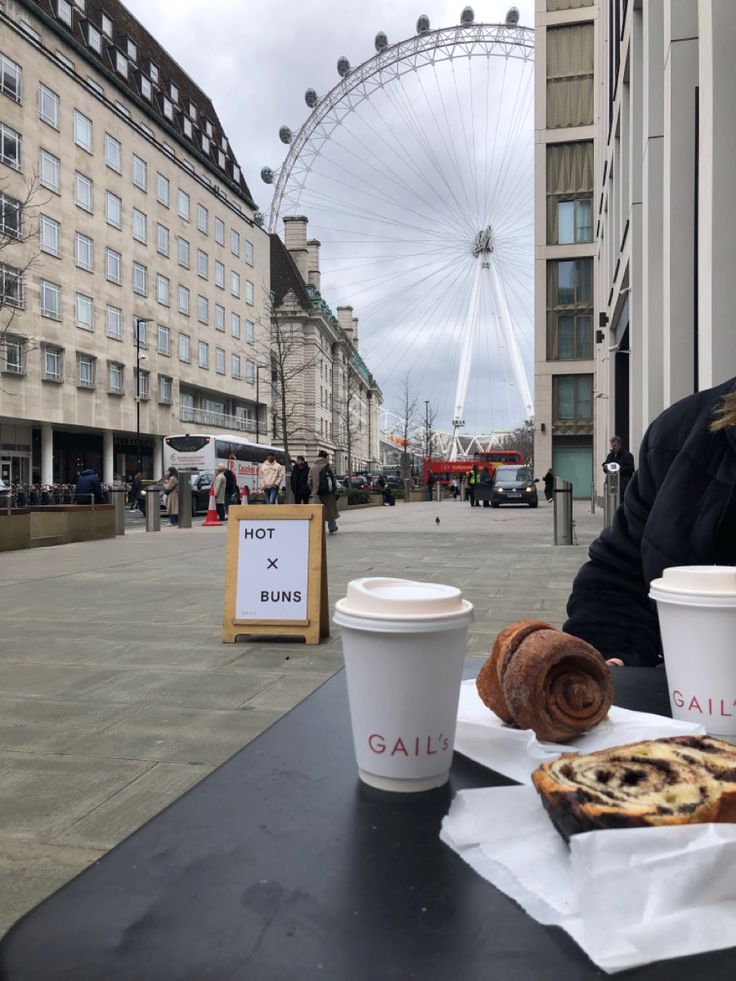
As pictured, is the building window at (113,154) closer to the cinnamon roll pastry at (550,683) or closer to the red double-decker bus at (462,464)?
the red double-decker bus at (462,464)

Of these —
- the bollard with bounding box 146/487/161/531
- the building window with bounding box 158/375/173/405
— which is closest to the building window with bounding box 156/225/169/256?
the building window with bounding box 158/375/173/405

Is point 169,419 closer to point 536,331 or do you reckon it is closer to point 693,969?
point 536,331

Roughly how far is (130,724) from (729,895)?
11.1 feet

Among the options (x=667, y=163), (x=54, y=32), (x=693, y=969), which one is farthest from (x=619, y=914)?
(x=54, y=32)

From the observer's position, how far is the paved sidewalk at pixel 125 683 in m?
2.62

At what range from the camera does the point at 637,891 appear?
2.12ft

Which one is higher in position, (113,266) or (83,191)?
(83,191)

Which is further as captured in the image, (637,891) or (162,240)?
(162,240)

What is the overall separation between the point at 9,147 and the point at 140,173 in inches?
439

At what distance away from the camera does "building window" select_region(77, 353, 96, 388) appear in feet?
119

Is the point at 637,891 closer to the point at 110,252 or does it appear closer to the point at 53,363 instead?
the point at 53,363

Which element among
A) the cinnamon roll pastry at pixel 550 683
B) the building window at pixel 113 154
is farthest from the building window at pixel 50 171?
the cinnamon roll pastry at pixel 550 683

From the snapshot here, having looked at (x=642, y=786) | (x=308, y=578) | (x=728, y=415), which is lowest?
(x=308, y=578)

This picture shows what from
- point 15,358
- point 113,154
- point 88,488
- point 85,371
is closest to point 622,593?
point 88,488
